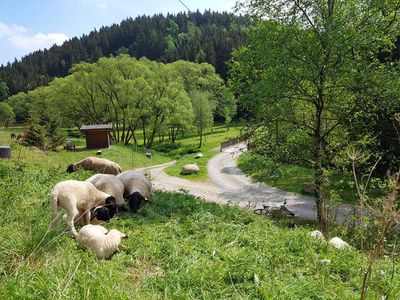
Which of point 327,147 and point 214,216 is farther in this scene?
point 327,147

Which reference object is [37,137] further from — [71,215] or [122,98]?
[71,215]

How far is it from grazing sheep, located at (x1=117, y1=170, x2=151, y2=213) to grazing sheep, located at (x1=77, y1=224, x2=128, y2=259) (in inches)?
134

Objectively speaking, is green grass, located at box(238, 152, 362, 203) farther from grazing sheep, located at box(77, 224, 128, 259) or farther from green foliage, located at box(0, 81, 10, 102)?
green foliage, located at box(0, 81, 10, 102)

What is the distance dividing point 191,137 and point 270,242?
256 ft

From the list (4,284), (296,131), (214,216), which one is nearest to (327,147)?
(296,131)

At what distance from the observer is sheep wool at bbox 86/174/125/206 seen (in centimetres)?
1051

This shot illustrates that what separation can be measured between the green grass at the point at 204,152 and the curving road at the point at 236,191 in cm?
108

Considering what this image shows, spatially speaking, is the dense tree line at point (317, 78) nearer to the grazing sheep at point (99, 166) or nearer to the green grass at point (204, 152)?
the green grass at point (204, 152)

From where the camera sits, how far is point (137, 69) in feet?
213

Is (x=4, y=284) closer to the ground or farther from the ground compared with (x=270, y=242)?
farther from the ground

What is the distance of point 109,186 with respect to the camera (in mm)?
10672

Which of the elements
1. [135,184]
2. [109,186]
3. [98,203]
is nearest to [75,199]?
[98,203]

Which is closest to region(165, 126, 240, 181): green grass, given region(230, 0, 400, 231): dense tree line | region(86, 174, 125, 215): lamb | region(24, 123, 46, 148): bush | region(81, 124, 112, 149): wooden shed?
region(230, 0, 400, 231): dense tree line

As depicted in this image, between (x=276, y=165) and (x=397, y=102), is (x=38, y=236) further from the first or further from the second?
(x=397, y=102)
